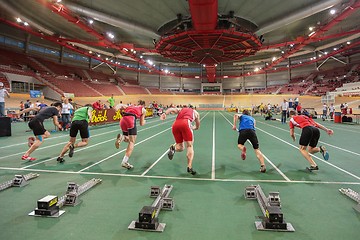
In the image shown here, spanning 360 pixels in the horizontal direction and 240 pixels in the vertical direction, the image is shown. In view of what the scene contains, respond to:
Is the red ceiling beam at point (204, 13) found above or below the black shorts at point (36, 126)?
above

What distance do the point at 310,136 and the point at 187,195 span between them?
12.5 ft

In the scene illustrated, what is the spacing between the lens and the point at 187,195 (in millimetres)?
4074

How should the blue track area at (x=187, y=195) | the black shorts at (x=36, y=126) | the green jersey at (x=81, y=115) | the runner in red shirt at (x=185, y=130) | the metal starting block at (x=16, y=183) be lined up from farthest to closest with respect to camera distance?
the green jersey at (x=81, y=115)
the black shorts at (x=36, y=126)
the runner in red shirt at (x=185, y=130)
the metal starting block at (x=16, y=183)
the blue track area at (x=187, y=195)

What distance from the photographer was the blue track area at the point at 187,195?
2.86m

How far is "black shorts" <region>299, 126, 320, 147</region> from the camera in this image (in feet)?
18.4

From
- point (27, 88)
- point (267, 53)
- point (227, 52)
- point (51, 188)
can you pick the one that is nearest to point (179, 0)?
point (227, 52)

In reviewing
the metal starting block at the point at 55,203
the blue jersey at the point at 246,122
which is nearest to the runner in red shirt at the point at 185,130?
the blue jersey at the point at 246,122

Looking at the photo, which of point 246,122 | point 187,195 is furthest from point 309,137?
point 187,195

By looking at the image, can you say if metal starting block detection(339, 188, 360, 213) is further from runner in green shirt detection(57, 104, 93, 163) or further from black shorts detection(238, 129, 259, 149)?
runner in green shirt detection(57, 104, 93, 163)

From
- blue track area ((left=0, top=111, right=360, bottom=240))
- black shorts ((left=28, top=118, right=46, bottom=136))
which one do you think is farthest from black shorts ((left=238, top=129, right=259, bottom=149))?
black shorts ((left=28, top=118, right=46, bottom=136))

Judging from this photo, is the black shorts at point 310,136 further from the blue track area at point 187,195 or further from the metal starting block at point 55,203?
the metal starting block at point 55,203

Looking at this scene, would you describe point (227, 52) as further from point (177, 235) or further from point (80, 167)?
point (177, 235)

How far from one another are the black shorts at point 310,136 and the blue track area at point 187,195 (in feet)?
2.46

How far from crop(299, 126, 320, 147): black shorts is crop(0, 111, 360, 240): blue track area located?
2.46 ft
